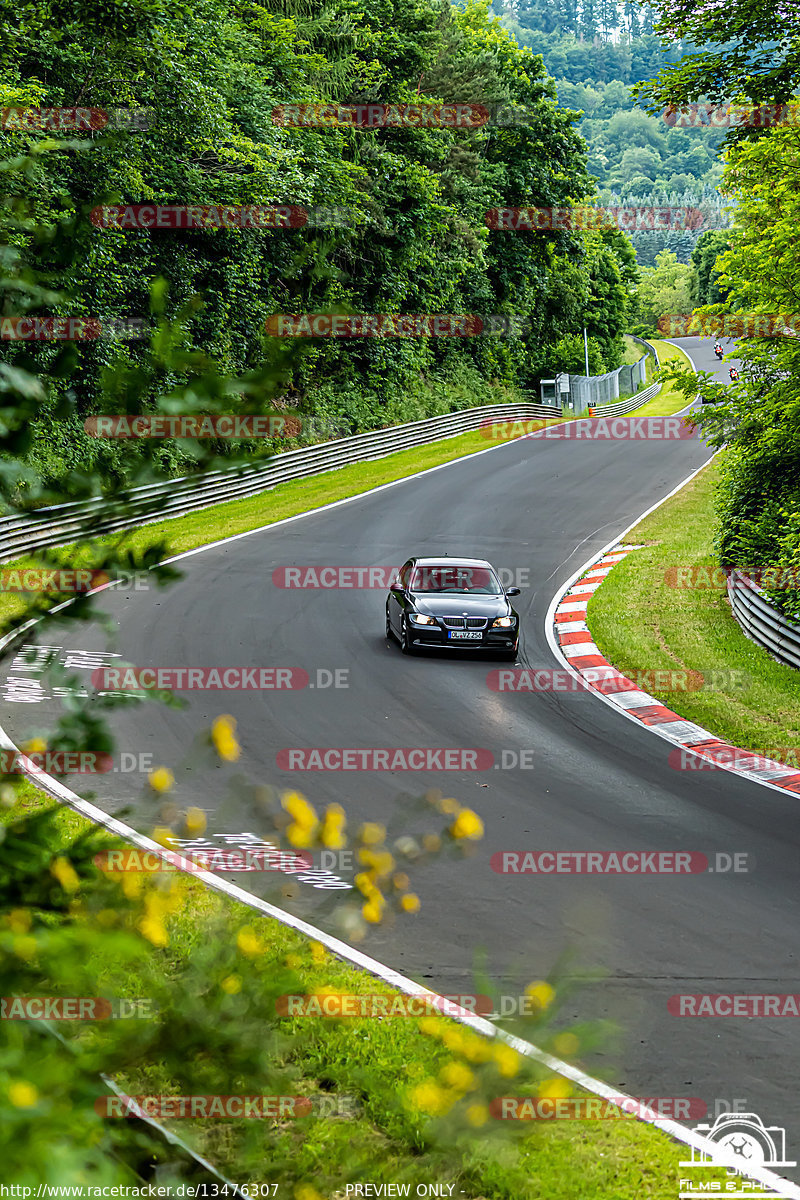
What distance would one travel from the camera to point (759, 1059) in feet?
Answer: 20.2

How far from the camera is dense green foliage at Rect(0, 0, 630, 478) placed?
84.2 feet

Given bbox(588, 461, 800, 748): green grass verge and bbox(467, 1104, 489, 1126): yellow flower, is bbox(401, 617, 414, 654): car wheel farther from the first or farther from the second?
bbox(467, 1104, 489, 1126): yellow flower

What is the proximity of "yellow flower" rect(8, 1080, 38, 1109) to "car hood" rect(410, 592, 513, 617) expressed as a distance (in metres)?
15.0

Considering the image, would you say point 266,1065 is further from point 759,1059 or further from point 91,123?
point 91,123

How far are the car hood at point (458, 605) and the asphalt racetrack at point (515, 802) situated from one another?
73 centimetres

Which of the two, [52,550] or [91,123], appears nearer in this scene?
[52,550]

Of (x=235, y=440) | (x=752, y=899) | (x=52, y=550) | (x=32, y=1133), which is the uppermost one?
(x=235, y=440)

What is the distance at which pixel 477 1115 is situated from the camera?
6.07ft

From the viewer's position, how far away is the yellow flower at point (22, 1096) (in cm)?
142

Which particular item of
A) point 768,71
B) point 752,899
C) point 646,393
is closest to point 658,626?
point 768,71

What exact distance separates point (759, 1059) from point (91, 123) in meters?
25.7

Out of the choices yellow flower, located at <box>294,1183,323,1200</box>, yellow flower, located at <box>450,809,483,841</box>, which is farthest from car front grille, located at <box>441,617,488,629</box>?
yellow flower, located at <box>294,1183,323,1200</box>

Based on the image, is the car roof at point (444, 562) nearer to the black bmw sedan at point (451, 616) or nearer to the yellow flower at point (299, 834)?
the black bmw sedan at point (451, 616)

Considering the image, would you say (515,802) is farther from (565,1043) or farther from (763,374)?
(763,374)
